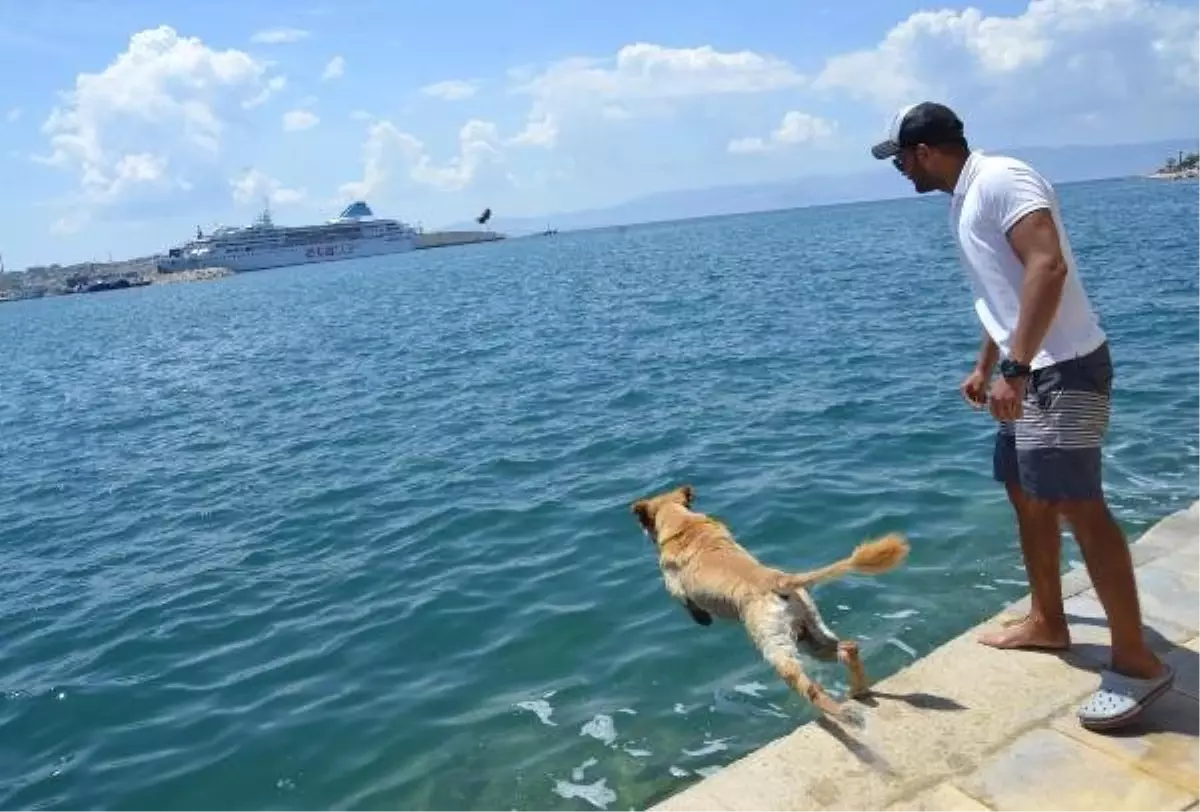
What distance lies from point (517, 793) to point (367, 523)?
6.03 meters

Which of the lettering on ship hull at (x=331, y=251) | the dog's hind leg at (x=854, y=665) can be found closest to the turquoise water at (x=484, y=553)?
the dog's hind leg at (x=854, y=665)

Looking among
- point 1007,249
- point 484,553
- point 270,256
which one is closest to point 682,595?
point 1007,249

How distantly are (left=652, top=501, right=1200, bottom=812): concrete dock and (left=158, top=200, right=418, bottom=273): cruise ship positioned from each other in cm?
17902

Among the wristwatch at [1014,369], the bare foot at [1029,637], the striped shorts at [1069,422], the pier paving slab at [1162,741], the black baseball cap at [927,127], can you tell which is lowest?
the pier paving slab at [1162,741]

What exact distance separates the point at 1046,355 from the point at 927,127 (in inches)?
44.1

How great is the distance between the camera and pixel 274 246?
6811 inches

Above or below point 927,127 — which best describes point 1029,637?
below

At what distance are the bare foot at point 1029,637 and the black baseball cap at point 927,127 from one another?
7.95 ft

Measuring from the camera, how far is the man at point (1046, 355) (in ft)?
12.7

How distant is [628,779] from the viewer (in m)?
5.56

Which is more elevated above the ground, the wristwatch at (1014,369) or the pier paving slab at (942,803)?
the wristwatch at (1014,369)

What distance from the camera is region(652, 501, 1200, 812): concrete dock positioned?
12.2ft

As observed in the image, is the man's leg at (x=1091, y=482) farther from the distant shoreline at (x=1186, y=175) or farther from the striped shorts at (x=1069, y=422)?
the distant shoreline at (x=1186, y=175)

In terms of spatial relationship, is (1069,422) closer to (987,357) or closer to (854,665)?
(987,357)
